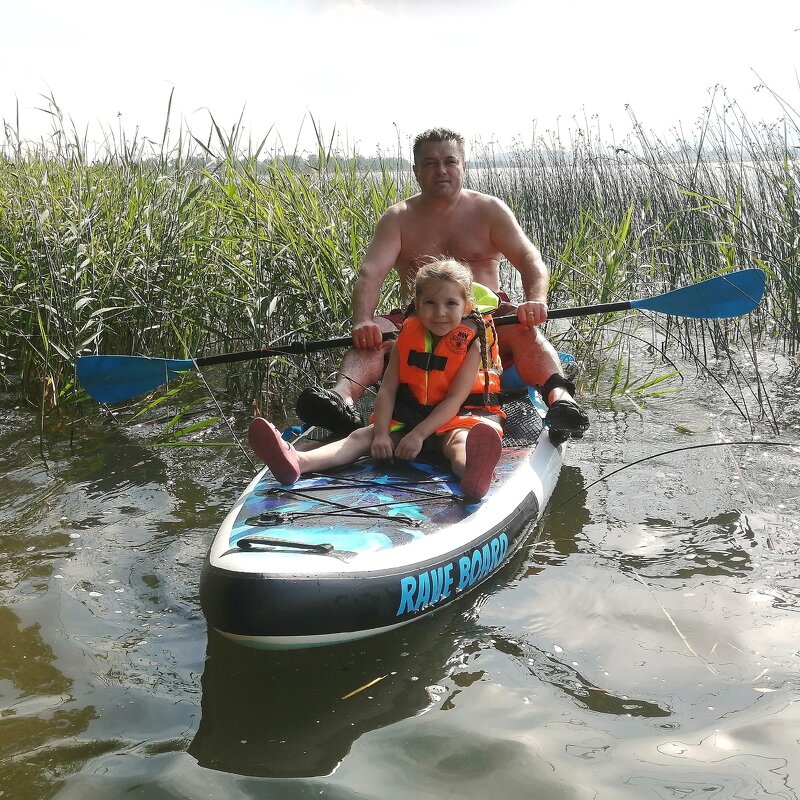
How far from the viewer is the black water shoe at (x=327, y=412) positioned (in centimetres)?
359

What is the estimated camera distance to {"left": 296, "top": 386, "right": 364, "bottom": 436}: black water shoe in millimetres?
3594

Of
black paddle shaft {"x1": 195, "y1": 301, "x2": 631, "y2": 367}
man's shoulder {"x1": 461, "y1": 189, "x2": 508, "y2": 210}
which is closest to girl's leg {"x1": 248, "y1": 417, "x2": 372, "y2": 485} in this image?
black paddle shaft {"x1": 195, "y1": 301, "x2": 631, "y2": 367}

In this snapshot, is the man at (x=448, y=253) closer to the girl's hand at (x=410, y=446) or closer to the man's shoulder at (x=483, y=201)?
the man's shoulder at (x=483, y=201)

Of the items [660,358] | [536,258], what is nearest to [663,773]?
[536,258]

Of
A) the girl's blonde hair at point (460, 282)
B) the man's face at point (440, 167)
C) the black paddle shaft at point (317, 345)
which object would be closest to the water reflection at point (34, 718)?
the black paddle shaft at point (317, 345)

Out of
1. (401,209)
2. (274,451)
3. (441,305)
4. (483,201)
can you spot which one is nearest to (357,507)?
(274,451)

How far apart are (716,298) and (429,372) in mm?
1616

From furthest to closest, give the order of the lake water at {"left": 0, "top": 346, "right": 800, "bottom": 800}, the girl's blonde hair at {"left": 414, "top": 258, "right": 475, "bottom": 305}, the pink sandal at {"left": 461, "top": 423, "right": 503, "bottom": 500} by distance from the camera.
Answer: the girl's blonde hair at {"left": 414, "top": 258, "right": 475, "bottom": 305} < the pink sandal at {"left": 461, "top": 423, "right": 503, "bottom": 500} < the lake water at {"left": 0, "top": 346, "right": 800, "bottom": 800}

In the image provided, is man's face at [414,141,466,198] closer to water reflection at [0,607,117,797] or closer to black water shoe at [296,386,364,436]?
black water shoe at [296,386,364,436]

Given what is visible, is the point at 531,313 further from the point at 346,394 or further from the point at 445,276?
the point at 346,394

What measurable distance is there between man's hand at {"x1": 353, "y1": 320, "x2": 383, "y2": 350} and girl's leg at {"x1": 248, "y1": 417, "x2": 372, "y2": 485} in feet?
1.81

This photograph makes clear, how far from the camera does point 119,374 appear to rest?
13.0 ft

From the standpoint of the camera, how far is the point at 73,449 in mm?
4500

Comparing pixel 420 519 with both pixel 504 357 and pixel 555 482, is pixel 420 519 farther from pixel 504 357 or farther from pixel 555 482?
pixel 504 357
